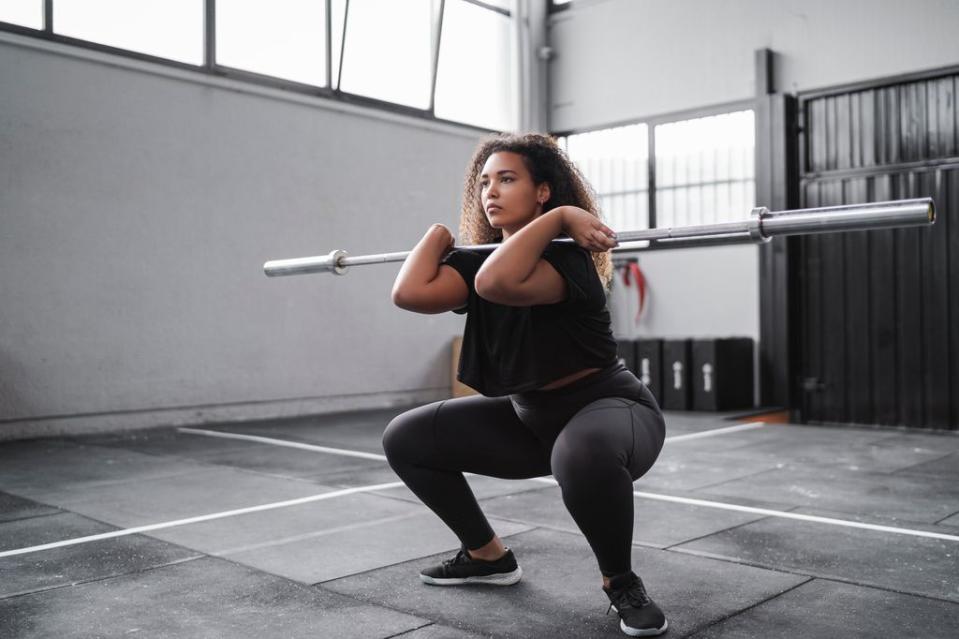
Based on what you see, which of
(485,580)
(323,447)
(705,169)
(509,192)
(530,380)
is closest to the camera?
(530,380)

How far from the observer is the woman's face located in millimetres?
2066

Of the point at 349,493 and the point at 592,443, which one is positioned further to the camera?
the point at 349,493

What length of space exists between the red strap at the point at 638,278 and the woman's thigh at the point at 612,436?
5678 millimetres

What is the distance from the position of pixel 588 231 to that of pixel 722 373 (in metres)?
5.17

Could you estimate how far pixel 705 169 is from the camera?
287 inches

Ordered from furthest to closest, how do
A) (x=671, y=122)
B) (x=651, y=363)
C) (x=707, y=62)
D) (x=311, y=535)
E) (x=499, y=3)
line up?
(x=499, y=3) → (x=671, y=122) → (x=707, y=62) → (x=651, y=363) → (x=311, y=535)

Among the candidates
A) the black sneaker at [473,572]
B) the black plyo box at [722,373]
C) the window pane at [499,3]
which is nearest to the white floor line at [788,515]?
the black sneaker at [473,572]

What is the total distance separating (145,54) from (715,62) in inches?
166

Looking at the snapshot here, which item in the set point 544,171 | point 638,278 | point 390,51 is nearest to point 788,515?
point 544,171

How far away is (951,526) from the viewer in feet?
9.63

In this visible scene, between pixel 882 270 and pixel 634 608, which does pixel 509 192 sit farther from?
pixel 882 270

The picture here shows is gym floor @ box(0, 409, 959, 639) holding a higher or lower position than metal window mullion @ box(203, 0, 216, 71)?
lower

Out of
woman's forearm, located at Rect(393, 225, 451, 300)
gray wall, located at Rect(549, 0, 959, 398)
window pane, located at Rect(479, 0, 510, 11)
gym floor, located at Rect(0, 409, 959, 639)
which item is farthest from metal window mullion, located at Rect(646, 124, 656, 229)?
woman's forearm, located at Rect(393, 225, 451, 300)

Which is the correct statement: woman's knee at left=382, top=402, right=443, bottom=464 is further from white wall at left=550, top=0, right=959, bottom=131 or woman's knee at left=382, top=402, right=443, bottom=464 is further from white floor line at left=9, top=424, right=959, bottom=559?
white wall at left=550, top=0, right=959, bottom=131
